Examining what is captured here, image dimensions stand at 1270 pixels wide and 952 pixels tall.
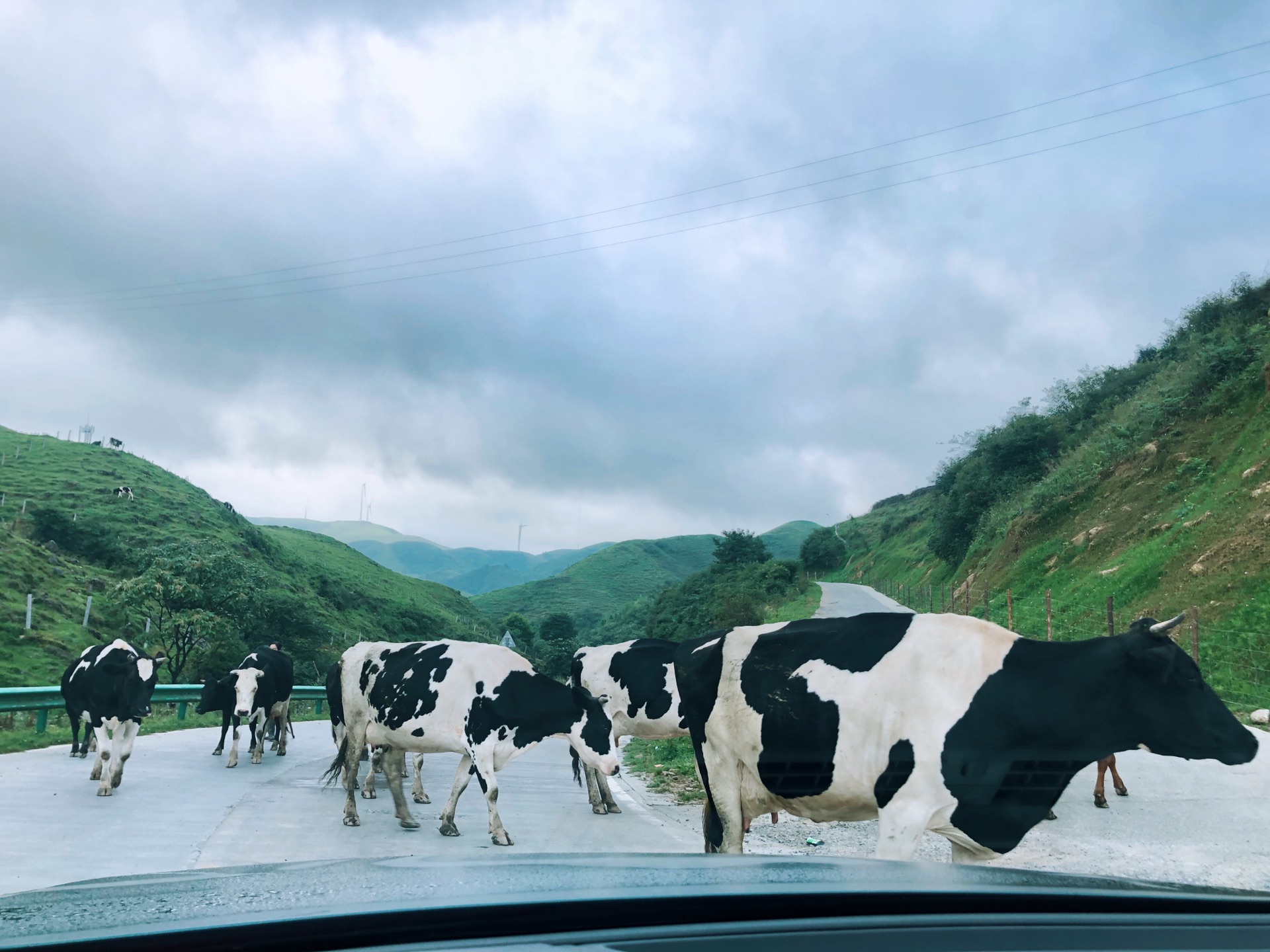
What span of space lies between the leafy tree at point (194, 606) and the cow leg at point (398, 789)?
26400 millimetres

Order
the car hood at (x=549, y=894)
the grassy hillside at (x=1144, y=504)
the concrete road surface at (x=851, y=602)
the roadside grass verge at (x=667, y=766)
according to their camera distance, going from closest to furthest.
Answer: the car hood at (x=549, y=894)
the roadside grass verge at (x=667, y=766)
the grassy hillside at (x=1144, y=504)
the concrete road surface at (x=851, y=602)

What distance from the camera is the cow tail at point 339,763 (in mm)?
11859

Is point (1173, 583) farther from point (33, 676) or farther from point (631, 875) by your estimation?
point (33, 676)

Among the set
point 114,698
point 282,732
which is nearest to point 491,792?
point 114,698

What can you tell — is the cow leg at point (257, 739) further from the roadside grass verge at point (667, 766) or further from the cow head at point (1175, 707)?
the cow head at point (1175, 707)

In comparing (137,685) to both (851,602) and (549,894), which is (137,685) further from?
(851,602)

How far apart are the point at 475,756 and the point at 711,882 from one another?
871 cm

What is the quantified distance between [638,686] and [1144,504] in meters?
24.3

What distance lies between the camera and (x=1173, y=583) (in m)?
21.9

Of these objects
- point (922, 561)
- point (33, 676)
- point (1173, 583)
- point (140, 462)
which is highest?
point (140, 462)

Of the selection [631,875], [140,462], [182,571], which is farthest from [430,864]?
[140,462]

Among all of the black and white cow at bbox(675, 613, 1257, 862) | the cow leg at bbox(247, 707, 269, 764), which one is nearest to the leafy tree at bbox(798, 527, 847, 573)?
the cow leg at bbox(247, 707, 269, 764)

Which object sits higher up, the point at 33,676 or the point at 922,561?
the point at 922,561

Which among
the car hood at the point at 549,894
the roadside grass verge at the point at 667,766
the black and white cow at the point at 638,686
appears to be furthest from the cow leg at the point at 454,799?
the car hood at the point at 549,894
